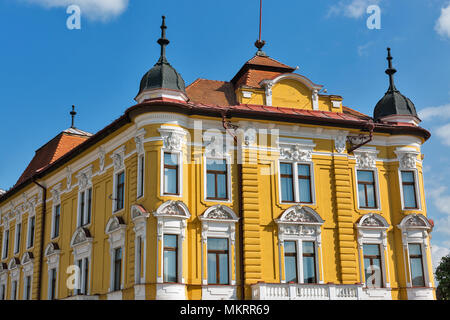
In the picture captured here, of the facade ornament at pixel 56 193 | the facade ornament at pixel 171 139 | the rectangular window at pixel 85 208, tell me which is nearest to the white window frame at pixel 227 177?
the facade ornament at pixel 171 139

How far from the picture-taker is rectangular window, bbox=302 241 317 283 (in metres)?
27.6

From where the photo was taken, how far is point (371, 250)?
29141mm

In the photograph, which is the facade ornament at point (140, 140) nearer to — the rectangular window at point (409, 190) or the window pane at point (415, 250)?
the rectangular window at point (409, 190)

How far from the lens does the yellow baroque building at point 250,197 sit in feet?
86.5

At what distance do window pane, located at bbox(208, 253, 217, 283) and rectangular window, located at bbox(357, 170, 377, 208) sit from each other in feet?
24.9

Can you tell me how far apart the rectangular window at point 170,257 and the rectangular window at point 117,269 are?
3.16 meters

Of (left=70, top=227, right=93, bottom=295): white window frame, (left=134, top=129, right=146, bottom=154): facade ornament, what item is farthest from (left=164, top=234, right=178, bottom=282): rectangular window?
(left=70, top=227, right=93, bottom=295): white window frame

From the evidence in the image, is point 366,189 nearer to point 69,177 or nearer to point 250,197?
point 250,197

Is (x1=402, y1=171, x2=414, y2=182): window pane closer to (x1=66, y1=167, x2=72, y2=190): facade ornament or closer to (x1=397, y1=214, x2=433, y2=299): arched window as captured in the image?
(x1=397, y1=214, x2=433, y2=299): arched window

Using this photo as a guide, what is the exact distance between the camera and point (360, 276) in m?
28.3

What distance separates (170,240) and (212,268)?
2173 millimetres

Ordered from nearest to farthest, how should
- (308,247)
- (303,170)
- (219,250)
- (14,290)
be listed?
(219,250) < (308,247) < (303,170) < (14,290)

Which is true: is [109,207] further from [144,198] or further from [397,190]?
[397,190]

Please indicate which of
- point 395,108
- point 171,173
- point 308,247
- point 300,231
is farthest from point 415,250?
point 171,173
